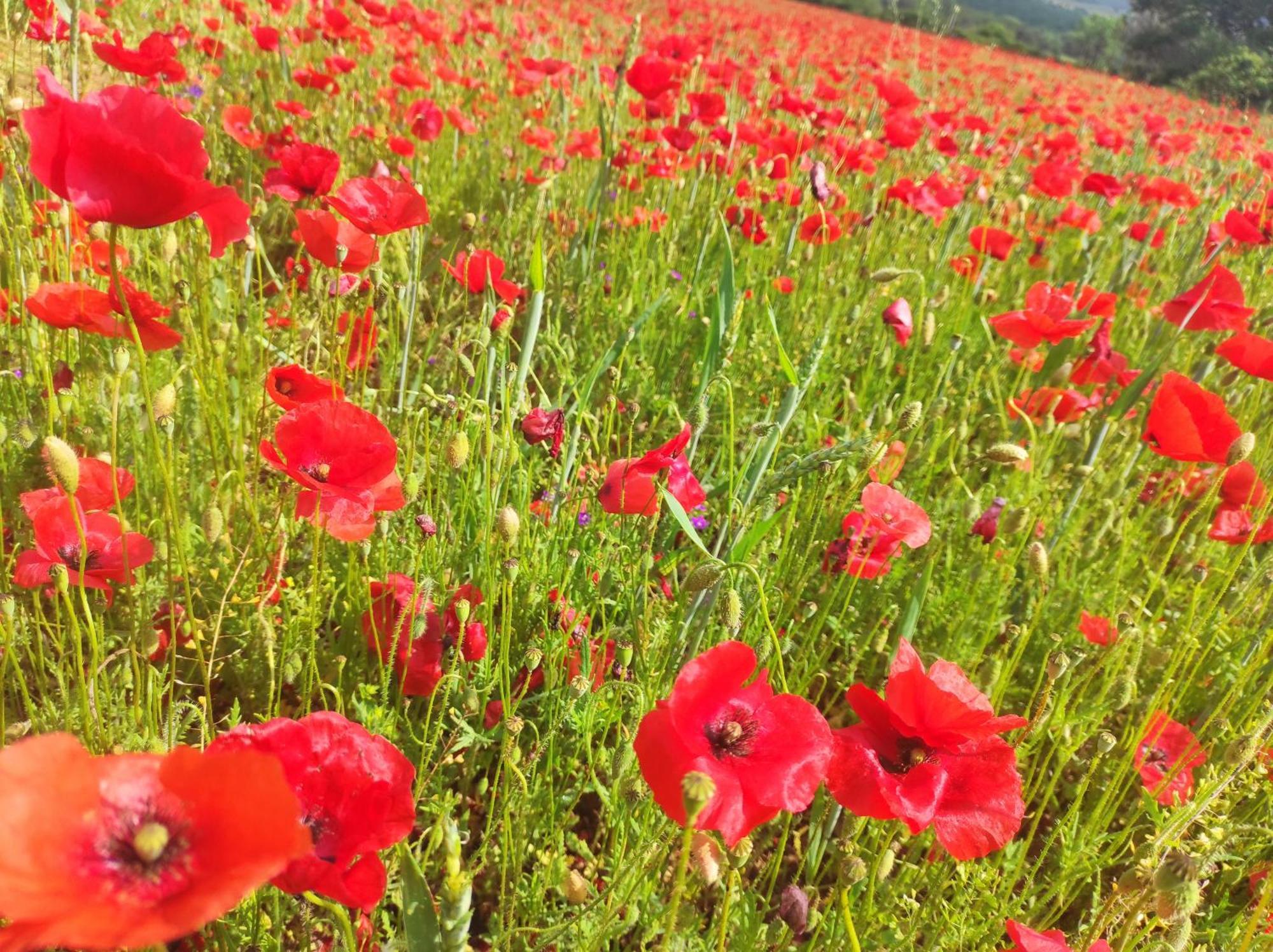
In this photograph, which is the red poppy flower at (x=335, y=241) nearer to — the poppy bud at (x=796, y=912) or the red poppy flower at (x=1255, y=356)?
the poppy bud at (x=796, y=912)

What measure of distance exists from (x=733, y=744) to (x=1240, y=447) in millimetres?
1161

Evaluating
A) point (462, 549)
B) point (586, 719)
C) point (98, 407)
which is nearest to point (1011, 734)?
point (586, 719)

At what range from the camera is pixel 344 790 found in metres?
0.91

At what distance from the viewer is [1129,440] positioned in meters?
2.86

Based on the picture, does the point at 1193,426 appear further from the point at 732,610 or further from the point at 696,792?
the point at 696,792

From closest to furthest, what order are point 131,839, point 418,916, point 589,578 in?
point 131,839
point 418,916
point 589,578

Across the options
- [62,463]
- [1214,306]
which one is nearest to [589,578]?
[62,463]

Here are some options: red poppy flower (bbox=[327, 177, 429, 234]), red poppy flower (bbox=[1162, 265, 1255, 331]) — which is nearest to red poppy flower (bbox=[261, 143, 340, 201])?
red poppy flower (bbox=[327, 177, 429, 234])

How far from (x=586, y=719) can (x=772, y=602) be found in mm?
517

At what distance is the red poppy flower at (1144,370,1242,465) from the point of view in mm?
1618

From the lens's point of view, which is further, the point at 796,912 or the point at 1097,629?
the point at 1097,629

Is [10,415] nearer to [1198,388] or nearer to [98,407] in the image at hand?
[98,407]

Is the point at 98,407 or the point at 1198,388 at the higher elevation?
the point at 1198,388

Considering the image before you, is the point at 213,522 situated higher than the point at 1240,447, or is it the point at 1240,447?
the point at 1240,447
